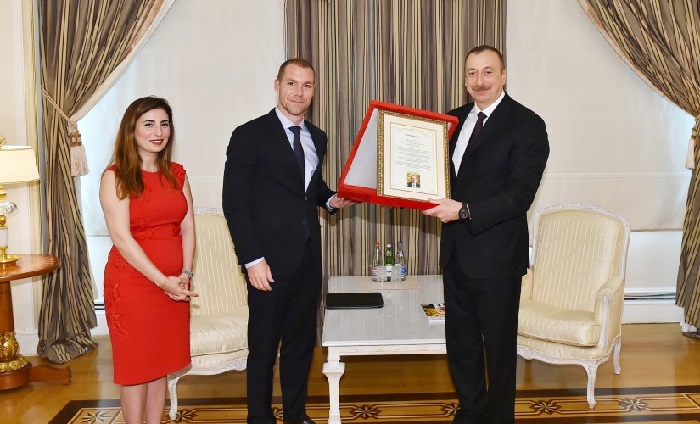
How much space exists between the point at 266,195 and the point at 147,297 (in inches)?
27.7

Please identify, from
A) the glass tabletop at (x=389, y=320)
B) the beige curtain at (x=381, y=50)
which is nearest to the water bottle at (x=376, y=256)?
the glass tabletop at (x=389, y=320)

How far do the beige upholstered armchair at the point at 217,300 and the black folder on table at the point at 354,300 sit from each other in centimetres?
52

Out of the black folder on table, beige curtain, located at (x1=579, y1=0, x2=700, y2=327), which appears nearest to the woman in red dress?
the black folder on table

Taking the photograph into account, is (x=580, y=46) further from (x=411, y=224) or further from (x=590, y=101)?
(x=411, y=224)

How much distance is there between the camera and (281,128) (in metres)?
3.29

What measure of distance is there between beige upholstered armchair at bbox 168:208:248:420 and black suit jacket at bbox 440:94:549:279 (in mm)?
1478

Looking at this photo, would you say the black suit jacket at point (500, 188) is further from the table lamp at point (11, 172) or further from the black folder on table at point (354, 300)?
the table lamp at point (11, 172)

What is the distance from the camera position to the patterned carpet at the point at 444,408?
3.78m

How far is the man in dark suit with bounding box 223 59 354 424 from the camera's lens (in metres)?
3.22

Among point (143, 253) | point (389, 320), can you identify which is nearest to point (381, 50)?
point (389, 320)

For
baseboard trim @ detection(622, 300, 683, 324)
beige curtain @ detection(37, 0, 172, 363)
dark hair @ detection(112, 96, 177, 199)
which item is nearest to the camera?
dark hair @ detection(112, 96, 177, 199)

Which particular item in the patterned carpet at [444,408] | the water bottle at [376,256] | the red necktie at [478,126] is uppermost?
the red necktie at [478,126]

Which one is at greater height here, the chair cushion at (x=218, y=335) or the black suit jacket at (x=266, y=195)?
the black suit jacket at (x=266, y=195)

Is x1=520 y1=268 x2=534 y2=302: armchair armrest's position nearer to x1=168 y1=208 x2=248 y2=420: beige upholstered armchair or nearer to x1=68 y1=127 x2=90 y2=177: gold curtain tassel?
x1=168 y1=208 x2=248 y2=420: beige upholstered armchair
